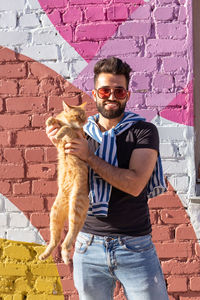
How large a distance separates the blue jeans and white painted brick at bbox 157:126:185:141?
3.09 feet

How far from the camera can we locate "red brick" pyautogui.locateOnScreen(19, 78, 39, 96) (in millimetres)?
2574

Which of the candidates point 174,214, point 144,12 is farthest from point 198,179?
point 144,12

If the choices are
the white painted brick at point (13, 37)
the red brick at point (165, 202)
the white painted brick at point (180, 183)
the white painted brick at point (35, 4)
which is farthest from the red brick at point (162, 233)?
the white painted brick at point (35, 4)

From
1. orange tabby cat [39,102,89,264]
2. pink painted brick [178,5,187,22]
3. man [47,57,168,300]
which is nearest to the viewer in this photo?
orange tabby cat [39,102,89,264]

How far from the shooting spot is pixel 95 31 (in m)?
2.52

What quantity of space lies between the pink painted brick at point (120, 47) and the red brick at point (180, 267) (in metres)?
1.49

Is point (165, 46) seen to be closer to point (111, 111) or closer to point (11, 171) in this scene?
point (111, 111)

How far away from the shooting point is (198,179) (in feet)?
8.41

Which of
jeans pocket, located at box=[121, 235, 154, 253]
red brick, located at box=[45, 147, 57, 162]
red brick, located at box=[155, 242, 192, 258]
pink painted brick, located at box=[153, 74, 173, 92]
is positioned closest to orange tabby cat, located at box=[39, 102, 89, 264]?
jeans pocket, located at box=[121, 235, 154, 253]

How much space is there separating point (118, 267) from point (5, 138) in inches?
52.6

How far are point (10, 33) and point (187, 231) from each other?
1869 mm

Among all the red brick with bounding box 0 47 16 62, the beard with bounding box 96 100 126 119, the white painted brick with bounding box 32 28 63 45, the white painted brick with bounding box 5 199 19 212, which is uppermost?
the white painted brick with bounding box 32 28 63 45

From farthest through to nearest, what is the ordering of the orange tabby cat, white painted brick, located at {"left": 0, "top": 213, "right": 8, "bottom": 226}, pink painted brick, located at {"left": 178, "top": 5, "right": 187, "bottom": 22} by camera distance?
white painted brick, located at {"left": 0, "top": 213, "right": 8, "bottom": 226} → pink painted brick, located at {"left": 178, "top": 5, "right": 187, "bottom": 22} → the orange tabby cat

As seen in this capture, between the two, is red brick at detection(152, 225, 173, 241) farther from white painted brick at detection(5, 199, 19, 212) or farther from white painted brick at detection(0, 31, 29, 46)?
white painted brick at detection(0, 31, 29, 46)
